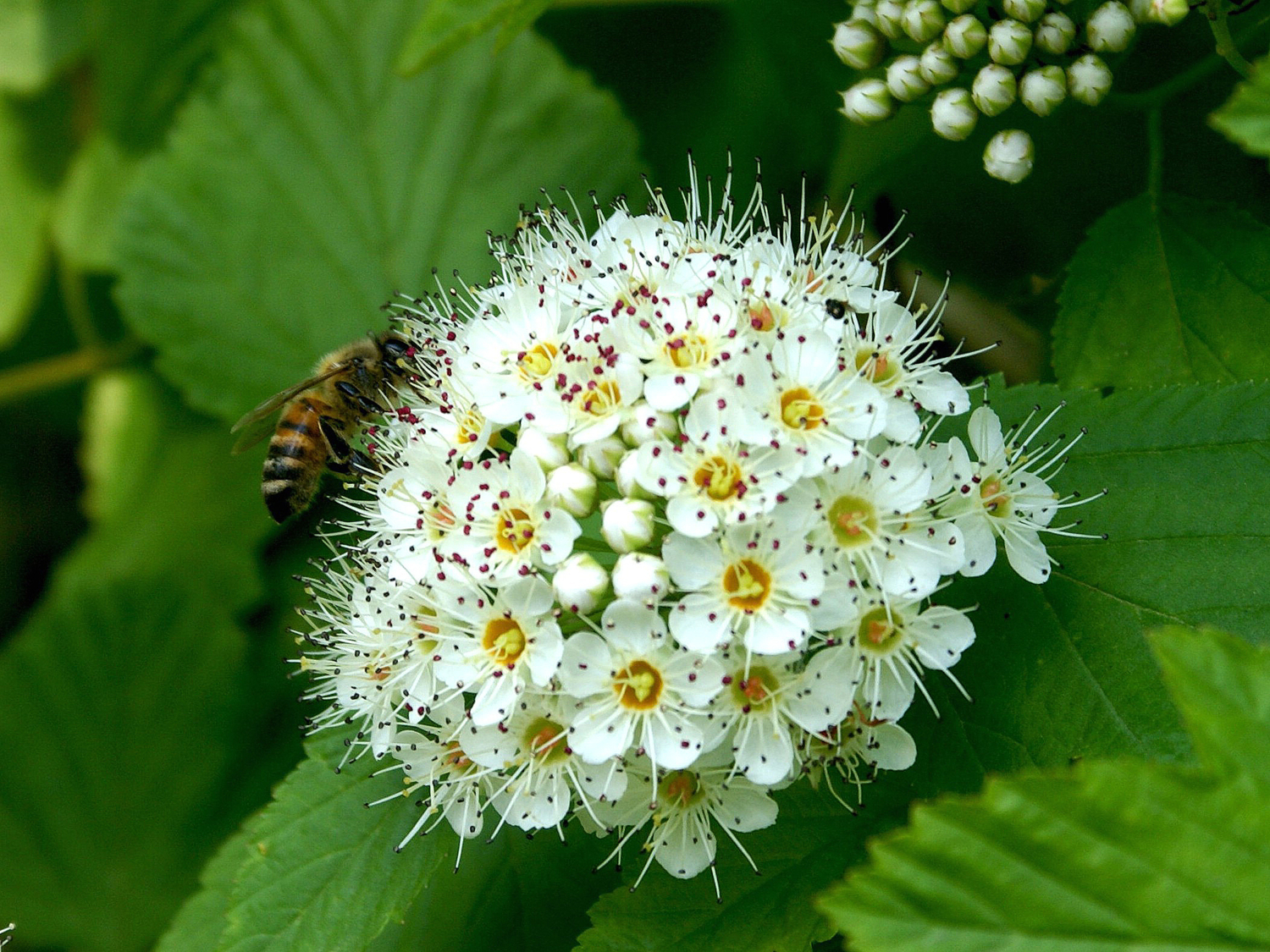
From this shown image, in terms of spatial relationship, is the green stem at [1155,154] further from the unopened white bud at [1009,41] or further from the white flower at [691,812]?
the white flower at [691,812]

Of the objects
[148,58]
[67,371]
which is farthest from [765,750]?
[67,371]

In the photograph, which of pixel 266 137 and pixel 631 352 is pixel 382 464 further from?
pixel 266 137

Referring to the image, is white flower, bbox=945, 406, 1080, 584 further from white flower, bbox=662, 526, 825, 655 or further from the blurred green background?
the blurred green background

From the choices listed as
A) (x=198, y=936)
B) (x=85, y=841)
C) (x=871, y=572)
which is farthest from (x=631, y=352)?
(x=85, y=841)

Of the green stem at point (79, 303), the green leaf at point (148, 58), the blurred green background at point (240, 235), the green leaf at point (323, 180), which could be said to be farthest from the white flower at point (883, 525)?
the green stem at point (79, 303)

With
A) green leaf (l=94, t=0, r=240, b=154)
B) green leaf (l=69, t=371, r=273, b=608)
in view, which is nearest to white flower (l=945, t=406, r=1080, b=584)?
green leaf (l=69, t=371, r=273, b=608)

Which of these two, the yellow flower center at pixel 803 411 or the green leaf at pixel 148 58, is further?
the green leaf at pixel 148 58
